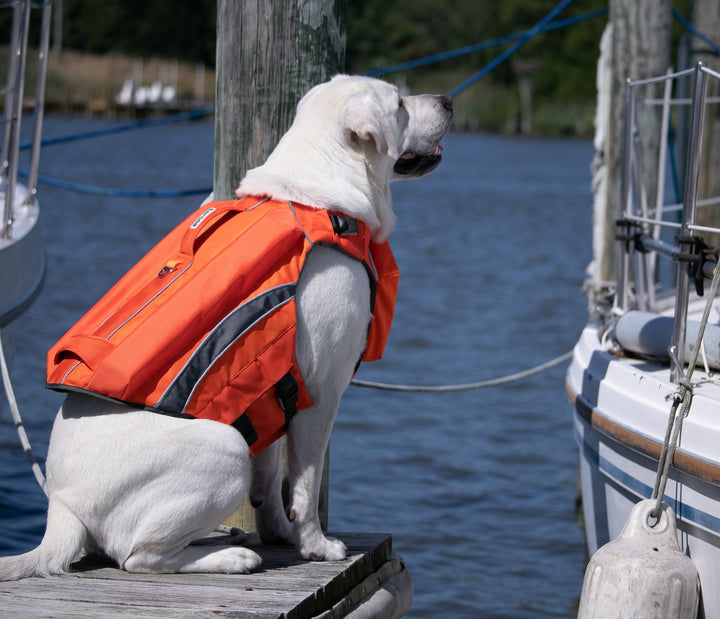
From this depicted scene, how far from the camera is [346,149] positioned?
131 inches

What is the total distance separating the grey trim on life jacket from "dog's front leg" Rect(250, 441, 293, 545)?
1.87 ft

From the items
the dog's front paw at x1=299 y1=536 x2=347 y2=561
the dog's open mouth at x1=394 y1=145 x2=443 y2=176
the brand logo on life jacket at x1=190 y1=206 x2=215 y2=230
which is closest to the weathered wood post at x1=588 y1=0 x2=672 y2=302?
the dog's open mouth at x1=394 y1=145 x2=443 y2=176

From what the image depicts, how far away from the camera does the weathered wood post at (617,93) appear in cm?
666

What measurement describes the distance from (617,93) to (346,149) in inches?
159

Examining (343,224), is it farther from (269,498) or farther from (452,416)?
(452,416)

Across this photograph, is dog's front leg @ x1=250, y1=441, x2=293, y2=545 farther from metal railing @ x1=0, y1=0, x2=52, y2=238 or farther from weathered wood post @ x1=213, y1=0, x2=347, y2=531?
metal railing @ x1=0, y1=0, x2=52, y2=238

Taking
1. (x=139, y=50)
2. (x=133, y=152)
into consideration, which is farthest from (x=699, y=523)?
(x=139, y=50)

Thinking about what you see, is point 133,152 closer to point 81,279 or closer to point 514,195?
point 514,195

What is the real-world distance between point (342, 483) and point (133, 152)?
39780 mm

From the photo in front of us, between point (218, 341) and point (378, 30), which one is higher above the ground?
point (378, 30)

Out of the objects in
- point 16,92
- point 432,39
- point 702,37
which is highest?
point 432,39

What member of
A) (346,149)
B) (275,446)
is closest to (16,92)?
(346,149)

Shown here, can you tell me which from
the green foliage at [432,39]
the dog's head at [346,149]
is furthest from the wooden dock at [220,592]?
the green foliage at [432,39]

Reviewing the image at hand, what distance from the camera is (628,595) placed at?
306 centimetres
